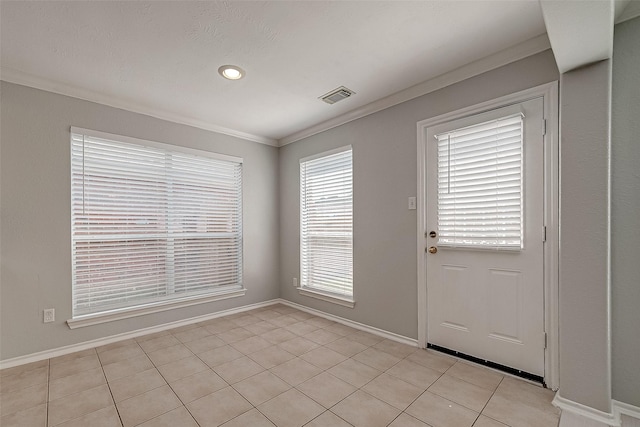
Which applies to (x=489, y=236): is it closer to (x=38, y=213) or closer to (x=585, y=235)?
(x=585, y=235)

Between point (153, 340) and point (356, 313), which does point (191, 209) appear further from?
point (356, 313)

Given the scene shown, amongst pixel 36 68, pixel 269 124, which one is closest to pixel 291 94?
pixel 269 124

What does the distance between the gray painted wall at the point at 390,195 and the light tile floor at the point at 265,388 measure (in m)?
0.38

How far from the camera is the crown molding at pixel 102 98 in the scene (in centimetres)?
246

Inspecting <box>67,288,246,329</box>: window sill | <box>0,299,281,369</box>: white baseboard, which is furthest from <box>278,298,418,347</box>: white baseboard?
<box>67,288,246,329</box>: window sill

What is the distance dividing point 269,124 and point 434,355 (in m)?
3.22

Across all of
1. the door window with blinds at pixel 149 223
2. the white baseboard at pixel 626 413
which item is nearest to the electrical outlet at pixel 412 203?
the white baseboard at pixel 626 413

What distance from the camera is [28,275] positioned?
8.25ft

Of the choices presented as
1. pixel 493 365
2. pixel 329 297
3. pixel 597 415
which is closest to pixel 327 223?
pixel 329 297

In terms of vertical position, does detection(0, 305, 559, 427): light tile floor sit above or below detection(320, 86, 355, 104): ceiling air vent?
below

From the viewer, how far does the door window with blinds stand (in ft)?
9.34

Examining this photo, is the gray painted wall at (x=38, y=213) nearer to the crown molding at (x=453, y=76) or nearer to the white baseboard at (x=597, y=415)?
the crown molding at (x=453, y=76)

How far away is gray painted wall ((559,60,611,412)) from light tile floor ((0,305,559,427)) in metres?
0.33

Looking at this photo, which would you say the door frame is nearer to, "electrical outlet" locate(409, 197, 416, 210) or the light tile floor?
Result: the light tile floor
